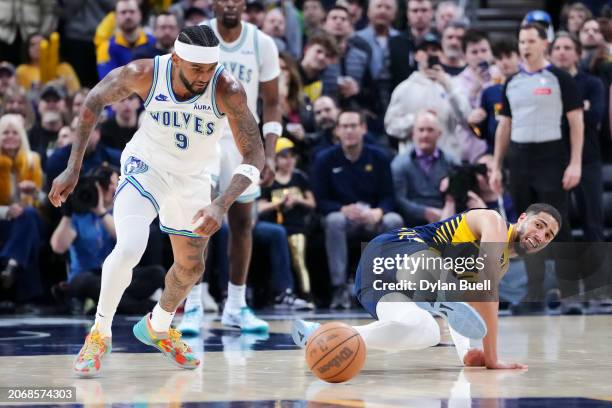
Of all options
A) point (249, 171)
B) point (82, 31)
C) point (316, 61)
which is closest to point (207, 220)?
point (249, 171)

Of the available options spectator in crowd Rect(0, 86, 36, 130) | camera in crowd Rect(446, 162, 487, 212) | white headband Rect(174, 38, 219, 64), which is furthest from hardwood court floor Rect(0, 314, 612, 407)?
spectator in crowd Rect(0, 86, 36, 130)

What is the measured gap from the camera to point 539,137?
1105cm

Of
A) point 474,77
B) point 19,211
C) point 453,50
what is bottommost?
point 19,211

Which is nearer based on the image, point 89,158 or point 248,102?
point 248,102

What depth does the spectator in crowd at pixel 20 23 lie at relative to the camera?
1335 centimetres

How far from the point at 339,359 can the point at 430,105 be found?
7073 millimetres

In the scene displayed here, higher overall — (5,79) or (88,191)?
(5,79)

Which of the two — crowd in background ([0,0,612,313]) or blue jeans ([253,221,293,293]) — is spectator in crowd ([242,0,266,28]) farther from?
blue jeans ([253,221,293,293])

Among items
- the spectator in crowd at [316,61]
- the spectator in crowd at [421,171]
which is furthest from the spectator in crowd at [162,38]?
the spectator in crowd at [421,171]

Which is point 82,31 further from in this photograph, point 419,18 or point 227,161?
point 227,161

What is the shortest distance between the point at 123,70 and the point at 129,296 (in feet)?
15.0

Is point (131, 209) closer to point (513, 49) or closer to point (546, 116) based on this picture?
point (546, 116)

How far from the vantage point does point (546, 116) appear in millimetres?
11016

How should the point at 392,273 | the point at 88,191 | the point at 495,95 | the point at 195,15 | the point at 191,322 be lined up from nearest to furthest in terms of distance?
the point at 392,273
the point at 191,322
the point at 88,191
the point at 495,95
the point at 195,15
